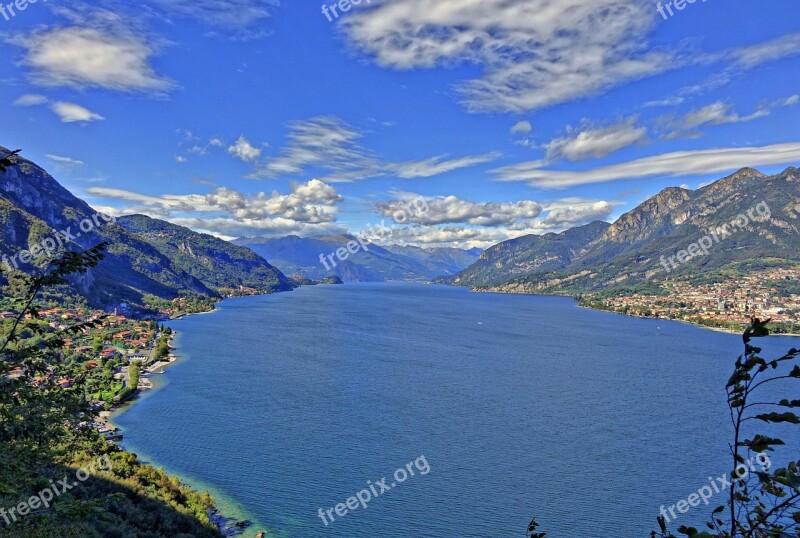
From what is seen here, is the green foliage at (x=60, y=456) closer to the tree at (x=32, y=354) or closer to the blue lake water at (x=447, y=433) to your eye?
the tree at (x=32, y=354)

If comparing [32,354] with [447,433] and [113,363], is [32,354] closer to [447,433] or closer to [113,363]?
[447,433]

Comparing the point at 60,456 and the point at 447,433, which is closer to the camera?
the point at 60,456

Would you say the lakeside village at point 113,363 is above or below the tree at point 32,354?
below

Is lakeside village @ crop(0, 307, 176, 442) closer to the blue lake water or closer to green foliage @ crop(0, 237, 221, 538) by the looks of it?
the blue lake water

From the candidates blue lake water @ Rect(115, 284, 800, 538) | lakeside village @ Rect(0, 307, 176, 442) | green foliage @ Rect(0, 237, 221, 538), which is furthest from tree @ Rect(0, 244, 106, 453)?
lakeside village @ Rect(0, 307, 176, 442)

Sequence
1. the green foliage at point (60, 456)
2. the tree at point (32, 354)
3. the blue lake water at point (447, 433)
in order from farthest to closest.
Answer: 1. the blue lake water at point (447, 433)
2. the green foliage at point (60, 456)
3. the tree at point (32, 354)

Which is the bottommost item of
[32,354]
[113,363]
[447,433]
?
[447,433]

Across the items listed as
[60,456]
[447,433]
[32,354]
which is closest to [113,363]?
[447,433]

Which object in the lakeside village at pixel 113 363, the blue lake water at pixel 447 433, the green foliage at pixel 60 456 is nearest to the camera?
the green foliage at pixel 60 456

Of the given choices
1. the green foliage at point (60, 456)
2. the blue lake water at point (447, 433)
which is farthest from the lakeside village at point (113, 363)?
the green foliage at point (60, 456)

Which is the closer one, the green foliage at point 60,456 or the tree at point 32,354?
the tree at point 32,354
